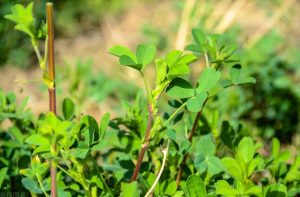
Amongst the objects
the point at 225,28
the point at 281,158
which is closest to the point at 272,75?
the point at 225,28

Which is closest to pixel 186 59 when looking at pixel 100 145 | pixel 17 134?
pixel 100 145

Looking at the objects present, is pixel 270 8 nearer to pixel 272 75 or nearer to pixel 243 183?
pixel 272 75

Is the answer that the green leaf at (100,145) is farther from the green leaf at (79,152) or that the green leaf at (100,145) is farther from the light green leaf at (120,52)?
the light green leaf at (120,52)

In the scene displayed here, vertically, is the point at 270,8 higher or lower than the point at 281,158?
higher

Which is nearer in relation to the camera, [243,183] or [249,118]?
[243,183]

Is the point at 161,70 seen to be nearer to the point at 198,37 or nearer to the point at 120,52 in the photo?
the point at 120,52

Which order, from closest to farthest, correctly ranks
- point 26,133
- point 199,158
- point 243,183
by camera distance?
1. point 243,183
2. point 199,158
3. point 26,133

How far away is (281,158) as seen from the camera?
4.58 ft

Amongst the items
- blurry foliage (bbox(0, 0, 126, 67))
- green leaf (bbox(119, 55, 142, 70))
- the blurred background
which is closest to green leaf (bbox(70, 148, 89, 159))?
green leaf (bbox(119, 55, 142, 70))

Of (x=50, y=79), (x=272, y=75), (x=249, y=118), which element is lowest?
(x=249, y=118)

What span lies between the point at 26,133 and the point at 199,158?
19.3 inches

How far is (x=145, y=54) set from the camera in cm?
116

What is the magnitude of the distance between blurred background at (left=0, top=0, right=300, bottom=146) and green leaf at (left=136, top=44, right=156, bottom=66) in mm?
975

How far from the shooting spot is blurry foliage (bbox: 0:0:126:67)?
Answer: 3.72 m
